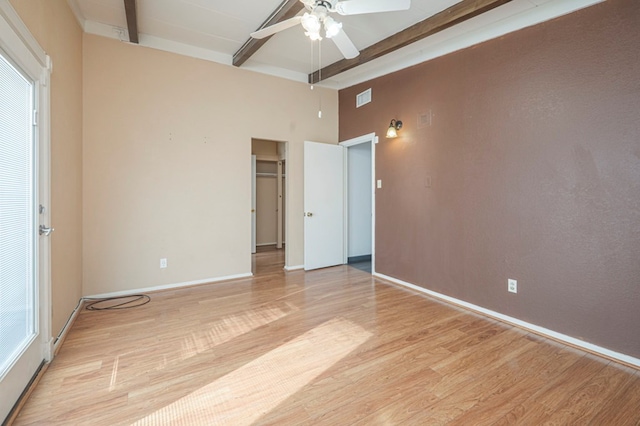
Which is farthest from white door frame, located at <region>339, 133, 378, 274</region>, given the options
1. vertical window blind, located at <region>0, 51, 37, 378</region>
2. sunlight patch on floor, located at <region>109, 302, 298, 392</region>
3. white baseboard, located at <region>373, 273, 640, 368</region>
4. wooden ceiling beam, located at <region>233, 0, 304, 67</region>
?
vertical window blind, located at <region>0, 51, 37, 378</region>

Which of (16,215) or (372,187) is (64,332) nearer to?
(16,215)

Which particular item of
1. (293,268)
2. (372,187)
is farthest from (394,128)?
(293,268)

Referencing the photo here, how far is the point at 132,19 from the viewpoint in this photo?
9.55 feet

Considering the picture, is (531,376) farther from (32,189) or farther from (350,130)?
(350,130)

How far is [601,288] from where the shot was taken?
2.22 metres

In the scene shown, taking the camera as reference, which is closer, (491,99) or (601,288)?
(601,288)

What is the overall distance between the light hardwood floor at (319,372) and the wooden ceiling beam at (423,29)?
284 cm

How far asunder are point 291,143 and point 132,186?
7.38 feet

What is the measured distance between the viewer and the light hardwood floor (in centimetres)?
157

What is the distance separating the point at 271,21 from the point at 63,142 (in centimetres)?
226

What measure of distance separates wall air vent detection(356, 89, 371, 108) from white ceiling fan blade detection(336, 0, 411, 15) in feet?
7.62

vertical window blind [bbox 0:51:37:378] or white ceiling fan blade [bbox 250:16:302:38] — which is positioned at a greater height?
white ceiling fan blade [bbox 250:16:302:38]

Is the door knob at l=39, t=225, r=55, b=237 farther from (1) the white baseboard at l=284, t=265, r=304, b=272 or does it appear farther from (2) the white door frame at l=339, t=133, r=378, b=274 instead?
(2) the white door frame at l=339, t=133, r=378, b=274

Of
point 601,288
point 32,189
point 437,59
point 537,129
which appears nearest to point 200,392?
point 32,189
